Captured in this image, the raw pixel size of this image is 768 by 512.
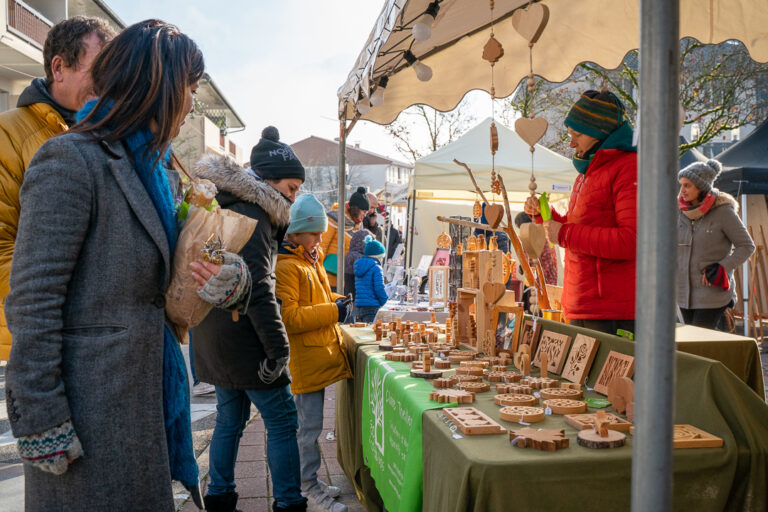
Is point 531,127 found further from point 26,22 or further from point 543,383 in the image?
point 26,22

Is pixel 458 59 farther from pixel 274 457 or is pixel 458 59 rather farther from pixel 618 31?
pixel 274 457

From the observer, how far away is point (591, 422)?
1.54m

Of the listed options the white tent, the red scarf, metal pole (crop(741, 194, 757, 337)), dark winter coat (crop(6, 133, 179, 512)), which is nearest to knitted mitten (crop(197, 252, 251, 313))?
dark winter coat (crop(6, 133, 179, 512))

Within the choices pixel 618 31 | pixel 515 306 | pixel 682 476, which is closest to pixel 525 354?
pixel 515 306

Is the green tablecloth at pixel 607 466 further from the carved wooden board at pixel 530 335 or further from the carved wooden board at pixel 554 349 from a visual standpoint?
the carved wooden board at pixel 530 335

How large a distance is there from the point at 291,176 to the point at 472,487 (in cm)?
179

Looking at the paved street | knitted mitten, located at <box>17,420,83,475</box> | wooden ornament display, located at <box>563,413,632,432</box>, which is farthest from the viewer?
the paved street

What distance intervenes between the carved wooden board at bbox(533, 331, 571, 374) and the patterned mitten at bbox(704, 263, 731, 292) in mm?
2559

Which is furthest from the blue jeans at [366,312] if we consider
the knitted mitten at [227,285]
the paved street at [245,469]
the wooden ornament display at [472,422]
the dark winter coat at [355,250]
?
the knitted mitten at [227,285]

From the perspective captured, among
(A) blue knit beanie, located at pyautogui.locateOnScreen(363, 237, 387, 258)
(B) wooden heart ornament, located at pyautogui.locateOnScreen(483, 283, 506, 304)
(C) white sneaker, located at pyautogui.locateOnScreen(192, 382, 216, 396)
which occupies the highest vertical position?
(A) blue knit beanie, located at pyautogui.locateOnScreen(363, 237, 387, 258)

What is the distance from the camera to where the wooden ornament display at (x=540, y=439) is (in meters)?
1.37

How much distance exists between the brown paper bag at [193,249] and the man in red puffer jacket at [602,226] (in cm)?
136

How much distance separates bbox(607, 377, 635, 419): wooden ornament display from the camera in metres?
1.62

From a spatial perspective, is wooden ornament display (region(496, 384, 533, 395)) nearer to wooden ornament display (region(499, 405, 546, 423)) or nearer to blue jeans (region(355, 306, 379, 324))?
wooden ornament display (region(499, 405, 546, 423))
